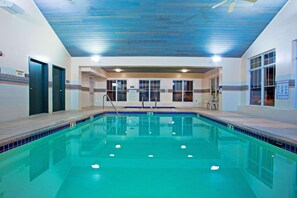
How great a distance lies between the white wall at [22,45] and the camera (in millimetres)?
5219

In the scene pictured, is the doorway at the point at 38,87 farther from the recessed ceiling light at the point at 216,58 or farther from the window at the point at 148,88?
the window at the point at 148,88

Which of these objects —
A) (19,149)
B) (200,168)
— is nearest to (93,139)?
(19,149)

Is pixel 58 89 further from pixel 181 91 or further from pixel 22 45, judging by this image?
pixel 181 91

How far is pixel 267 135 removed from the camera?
3900 millimetres

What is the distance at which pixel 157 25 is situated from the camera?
7.07 metres

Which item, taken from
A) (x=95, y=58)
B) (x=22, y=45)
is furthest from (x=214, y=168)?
(x=95, y=58)

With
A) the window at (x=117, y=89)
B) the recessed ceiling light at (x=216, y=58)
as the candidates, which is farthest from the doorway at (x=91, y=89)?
the recessed ceiling light at (x=216, y=58)

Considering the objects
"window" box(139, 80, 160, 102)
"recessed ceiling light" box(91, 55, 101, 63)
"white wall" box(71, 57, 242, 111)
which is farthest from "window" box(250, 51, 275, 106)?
"recessed ceiling light" box(91, 55, 101, 63)

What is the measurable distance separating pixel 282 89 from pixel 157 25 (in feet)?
13.7

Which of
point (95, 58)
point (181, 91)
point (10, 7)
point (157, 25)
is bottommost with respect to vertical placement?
point (181, 91)

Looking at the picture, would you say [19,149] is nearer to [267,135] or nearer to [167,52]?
[267,135]

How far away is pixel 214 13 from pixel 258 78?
321 centimetres

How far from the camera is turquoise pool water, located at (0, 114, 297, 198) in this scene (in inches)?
84.3

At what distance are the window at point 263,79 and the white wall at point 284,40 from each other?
0.46 meters
